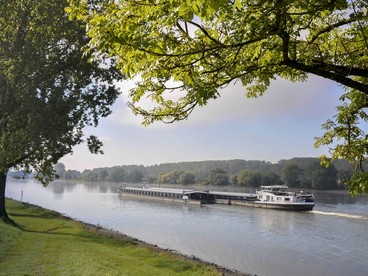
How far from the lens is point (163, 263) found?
23.8m

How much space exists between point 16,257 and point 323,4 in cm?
1905

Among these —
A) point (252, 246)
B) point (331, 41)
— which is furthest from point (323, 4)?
point (252, 246)

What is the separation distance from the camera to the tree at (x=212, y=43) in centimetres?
488

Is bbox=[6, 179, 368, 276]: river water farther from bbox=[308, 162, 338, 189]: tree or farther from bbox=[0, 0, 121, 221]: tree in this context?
bbox=[308, 162, 338, 189]: tree

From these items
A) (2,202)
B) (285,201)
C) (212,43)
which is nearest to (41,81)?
(2,202)

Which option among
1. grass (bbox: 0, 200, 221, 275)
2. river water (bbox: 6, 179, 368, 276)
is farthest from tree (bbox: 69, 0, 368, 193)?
river water (bbox: 6, 179, 368, 276)

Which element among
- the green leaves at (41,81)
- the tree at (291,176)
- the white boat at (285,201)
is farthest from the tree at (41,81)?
the tree at (291,176)

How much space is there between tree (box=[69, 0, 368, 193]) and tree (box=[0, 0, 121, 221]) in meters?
20.1

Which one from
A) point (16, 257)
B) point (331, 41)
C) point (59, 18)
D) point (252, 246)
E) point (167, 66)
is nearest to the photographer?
point (167, 66)

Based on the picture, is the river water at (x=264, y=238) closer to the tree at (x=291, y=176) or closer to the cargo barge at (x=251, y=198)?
the cargo barge at (x=251, y=198)

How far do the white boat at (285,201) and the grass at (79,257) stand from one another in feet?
165

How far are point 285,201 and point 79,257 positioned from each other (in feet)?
208

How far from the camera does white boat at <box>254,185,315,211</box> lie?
Answer: 7221 centimetres

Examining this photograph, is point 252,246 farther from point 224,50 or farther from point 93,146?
point 224,50
